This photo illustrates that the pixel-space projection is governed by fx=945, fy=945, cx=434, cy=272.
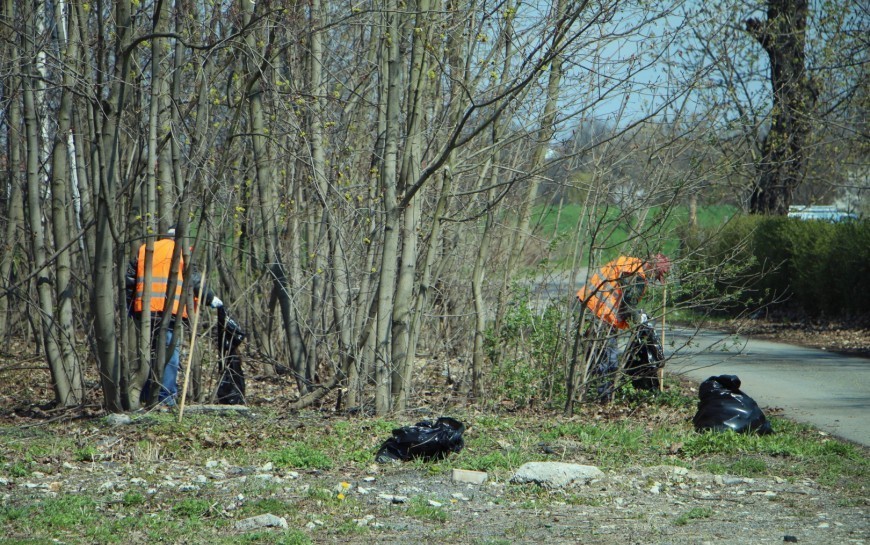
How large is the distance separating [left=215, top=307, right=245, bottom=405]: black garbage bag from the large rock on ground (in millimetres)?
3765

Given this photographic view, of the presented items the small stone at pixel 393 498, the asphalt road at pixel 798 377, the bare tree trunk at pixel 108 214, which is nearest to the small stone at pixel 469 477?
the small stone at pixel 393 498

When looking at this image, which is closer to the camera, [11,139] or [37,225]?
[37,225]

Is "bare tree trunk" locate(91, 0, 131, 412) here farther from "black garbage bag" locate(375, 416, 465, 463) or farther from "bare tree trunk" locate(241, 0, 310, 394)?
"black garbage bag" locate(375, 416, 465, 463)

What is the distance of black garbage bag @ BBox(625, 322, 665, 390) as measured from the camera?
8.80m

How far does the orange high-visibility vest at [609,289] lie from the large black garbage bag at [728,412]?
47.9 inches

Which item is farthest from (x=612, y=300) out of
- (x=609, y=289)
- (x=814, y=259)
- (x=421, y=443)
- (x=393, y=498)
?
(x=814, y=259)

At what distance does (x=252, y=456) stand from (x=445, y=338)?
462cm

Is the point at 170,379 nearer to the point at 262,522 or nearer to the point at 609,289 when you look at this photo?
the point at 262,522

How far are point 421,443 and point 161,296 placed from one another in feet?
11.3

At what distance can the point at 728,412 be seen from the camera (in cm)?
753

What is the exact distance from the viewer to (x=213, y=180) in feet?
26.9

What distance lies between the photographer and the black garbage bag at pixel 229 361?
901cm

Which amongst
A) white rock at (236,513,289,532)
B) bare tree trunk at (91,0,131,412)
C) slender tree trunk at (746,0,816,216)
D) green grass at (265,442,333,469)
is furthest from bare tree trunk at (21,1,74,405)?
slender tree trunk at (746,0,816,216)

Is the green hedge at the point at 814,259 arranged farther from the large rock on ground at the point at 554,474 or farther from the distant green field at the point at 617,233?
the large rock on ground at the point at 554,474
